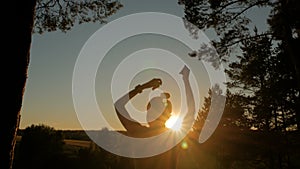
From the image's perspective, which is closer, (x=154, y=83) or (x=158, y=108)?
(x=158, y=108)

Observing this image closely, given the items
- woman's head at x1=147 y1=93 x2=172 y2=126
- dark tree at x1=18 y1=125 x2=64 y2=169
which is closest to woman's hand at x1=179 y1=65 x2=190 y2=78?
woman's head at x1=147 y1=93 x2=172 y2=126

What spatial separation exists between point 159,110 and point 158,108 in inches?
1.0

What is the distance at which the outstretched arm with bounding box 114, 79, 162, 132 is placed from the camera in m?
2.53

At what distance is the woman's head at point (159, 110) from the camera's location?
2451mm

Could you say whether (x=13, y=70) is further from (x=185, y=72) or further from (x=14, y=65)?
(x=185, y=72)

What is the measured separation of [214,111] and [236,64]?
14368mm

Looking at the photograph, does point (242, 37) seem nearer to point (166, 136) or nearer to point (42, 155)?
point (166, 136)

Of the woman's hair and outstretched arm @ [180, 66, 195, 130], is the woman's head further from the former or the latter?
outstretched arm @ [180, 66, 195, 130]

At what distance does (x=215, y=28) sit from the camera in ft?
38.1

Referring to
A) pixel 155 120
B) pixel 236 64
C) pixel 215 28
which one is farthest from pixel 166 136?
pixel 236 64

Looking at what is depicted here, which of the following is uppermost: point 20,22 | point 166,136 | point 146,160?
point 20,22

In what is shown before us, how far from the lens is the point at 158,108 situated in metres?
2.46

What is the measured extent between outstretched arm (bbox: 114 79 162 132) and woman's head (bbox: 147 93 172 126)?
152 mm

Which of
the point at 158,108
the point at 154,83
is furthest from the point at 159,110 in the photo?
the point at 154,83
